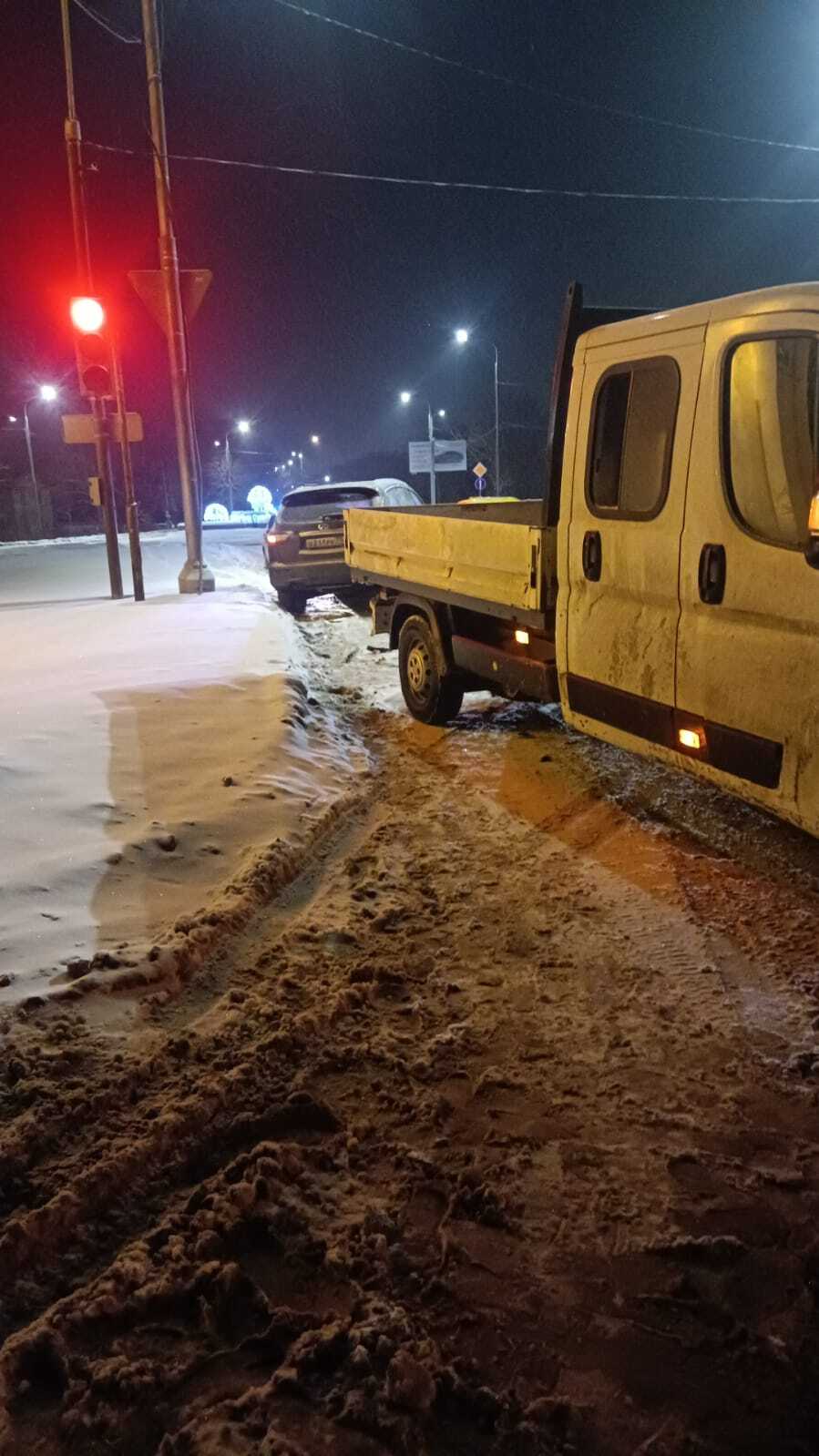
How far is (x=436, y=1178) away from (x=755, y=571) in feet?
8.94

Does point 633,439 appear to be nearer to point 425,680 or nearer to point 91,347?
point 425,680

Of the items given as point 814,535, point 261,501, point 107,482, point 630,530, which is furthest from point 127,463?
point 261,501

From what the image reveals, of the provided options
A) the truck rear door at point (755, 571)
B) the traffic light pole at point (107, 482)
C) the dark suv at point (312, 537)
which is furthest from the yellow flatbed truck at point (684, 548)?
the traffic light pole at point (107, 482)

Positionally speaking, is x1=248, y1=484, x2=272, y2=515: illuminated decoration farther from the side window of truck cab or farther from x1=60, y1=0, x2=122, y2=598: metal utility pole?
the side window of truck cab

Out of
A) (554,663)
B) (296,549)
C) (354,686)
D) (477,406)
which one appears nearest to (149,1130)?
(554,663)

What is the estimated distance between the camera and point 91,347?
13.8 metres

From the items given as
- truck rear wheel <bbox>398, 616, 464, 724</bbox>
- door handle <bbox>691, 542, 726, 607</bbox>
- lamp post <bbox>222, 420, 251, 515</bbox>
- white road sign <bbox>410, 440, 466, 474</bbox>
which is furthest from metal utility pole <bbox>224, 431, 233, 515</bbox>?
door handle <bbox>691, 542, 726, 607</bbox>

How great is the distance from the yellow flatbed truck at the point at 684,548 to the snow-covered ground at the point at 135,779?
1.82 meters

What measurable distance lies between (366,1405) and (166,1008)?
1.94 metres

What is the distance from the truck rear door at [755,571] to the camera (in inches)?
159

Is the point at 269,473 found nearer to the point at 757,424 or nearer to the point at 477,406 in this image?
the point at 477,406

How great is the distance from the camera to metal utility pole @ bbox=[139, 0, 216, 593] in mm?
14125

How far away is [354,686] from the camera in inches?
384

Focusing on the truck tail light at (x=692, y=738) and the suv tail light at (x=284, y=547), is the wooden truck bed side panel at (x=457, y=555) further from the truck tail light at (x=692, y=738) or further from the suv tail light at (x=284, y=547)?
the suv tail light at (x=284, y=547)
